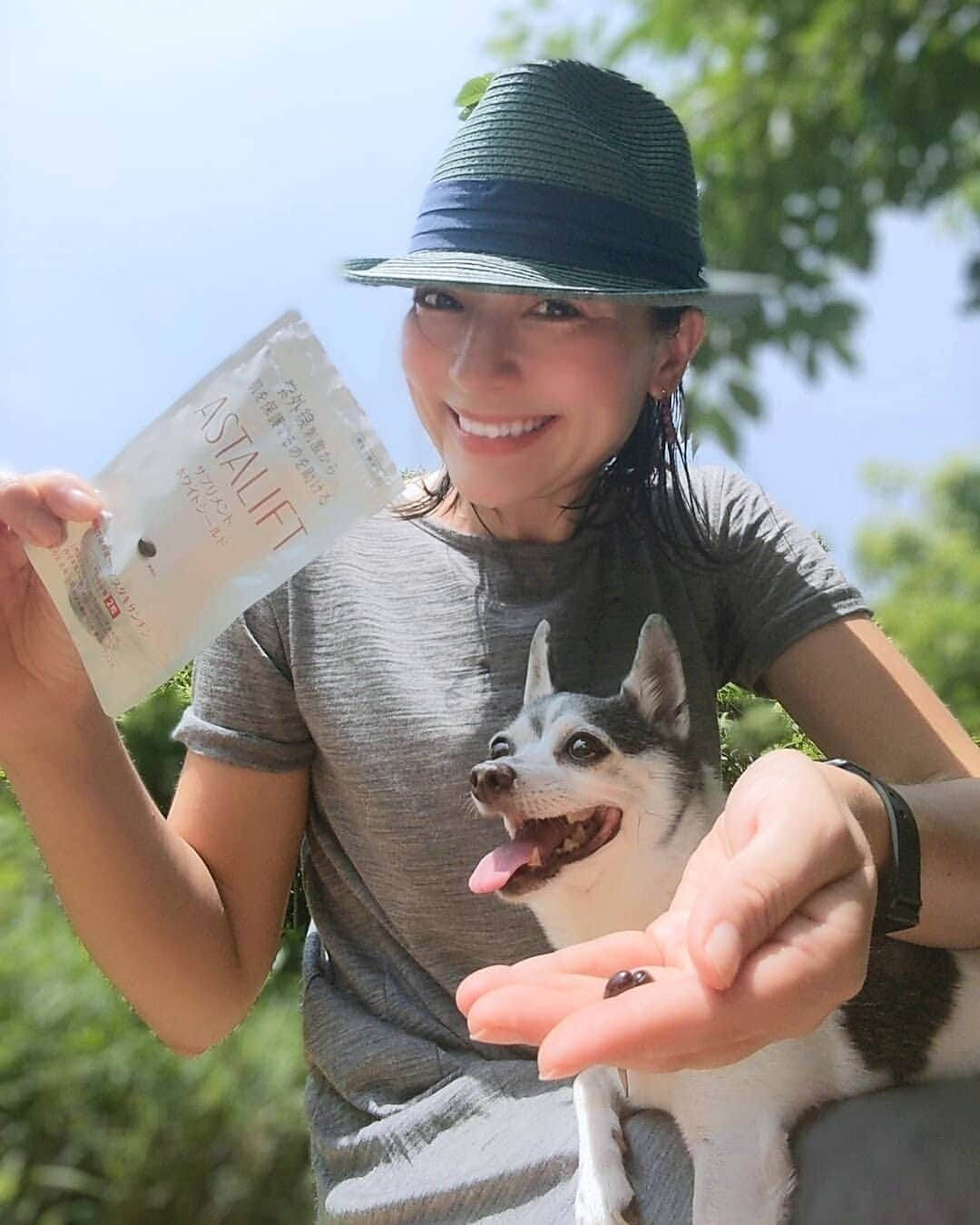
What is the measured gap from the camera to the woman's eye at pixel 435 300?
0.62m

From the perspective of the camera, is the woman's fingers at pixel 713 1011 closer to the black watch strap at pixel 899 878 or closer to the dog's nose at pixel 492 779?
the black watch strap at pixel 899 878

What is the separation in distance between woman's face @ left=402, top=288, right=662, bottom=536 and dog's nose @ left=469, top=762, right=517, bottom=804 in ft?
0.47

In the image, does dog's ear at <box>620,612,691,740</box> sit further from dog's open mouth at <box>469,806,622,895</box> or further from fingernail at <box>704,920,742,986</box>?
fingernail at <box>704,920,742,986</box>

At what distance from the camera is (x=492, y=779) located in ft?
2.00

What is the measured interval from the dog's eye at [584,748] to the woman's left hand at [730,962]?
120mm

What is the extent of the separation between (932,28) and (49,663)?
951 millimetres

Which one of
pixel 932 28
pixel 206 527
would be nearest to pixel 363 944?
pixel 206 527

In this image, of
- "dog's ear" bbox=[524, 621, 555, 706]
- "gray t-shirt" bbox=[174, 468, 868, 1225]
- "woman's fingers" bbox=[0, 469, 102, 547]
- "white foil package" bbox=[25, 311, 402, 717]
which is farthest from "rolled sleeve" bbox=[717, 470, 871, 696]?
"woman's fingers" bbox=[0, 469, 102, 547]

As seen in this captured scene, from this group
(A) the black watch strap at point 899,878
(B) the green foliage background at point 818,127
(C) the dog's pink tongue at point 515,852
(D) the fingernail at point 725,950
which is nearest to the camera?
(D) the fingernail at point 725,950

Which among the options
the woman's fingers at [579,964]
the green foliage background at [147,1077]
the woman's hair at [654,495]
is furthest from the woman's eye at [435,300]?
the green foliage background at [147,1077]

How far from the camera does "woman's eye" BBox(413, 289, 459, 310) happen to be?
622mm

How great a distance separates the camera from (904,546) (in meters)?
1.11

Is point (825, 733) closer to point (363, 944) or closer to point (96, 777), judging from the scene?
point (363, 944)

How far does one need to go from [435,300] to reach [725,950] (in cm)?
37
